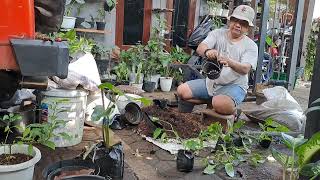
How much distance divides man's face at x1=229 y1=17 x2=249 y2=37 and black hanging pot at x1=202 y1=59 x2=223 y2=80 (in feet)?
1.44

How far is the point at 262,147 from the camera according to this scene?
11.0 feet

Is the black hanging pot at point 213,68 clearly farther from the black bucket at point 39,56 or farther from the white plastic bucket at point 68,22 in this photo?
the white plastic bucket at point 68,22

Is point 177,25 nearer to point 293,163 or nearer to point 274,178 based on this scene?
point 274,178

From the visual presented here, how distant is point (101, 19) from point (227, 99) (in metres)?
3.64

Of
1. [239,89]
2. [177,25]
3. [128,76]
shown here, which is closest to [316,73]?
[239,89]

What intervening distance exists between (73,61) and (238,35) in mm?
1869

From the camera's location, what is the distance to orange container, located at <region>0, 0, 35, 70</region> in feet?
5.57

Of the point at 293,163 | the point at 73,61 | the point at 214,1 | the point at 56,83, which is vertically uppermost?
the point at 214,1

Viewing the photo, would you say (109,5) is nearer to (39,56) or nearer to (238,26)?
(238,26)

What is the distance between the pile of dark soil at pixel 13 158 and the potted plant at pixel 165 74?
4.14m

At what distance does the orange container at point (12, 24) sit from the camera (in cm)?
170

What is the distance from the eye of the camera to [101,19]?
6242 millimetres

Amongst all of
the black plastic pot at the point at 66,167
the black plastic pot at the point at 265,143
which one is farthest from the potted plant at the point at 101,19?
the black plastic pot at the point at 66,167

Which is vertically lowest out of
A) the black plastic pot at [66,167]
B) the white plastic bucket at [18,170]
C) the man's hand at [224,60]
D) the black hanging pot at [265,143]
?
the black hanging pot at [265,143]
